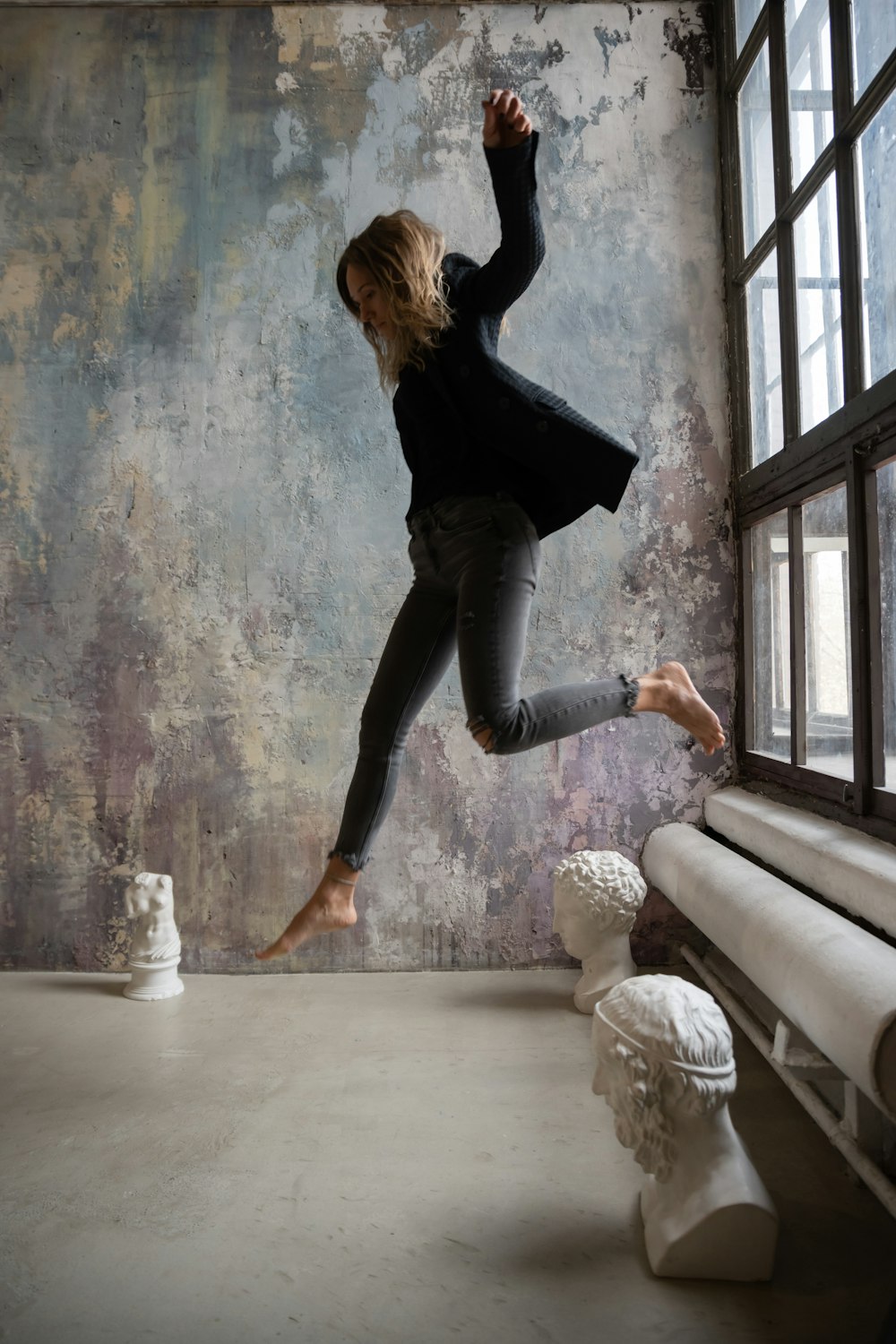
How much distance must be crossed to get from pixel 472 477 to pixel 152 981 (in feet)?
7.93

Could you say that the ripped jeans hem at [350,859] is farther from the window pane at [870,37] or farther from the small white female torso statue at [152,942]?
the window pane at [870,37]

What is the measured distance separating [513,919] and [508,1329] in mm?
2182

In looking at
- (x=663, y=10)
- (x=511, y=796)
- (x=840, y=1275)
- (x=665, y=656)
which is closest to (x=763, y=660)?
(x=665, y=656)

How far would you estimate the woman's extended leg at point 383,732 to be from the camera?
7.69 ft

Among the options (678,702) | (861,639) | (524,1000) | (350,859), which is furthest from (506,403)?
(524,1000)

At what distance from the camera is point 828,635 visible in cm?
301

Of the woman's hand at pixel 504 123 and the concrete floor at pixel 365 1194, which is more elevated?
the woman's hand at pixel 504 123

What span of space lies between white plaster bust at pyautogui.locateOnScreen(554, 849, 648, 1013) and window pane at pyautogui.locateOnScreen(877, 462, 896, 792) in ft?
3.39

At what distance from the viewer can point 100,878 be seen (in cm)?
388

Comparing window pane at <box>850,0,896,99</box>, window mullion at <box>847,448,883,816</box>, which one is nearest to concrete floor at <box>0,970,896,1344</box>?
window mullion at <box>847,448,883,816</box>

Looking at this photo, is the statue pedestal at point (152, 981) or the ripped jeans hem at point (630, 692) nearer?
the ripped jeans hem at point (630, 692)

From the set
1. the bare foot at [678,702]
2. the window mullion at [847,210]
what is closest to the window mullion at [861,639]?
the window mullion at [847,210]

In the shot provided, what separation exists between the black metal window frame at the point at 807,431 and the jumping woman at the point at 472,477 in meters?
0.81

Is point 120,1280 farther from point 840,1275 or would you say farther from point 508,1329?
point 840,1275
